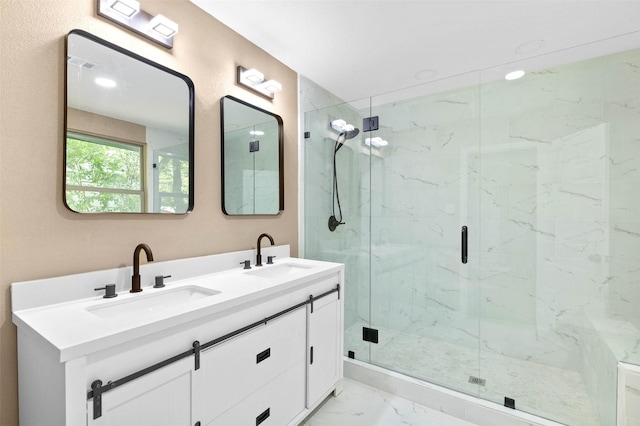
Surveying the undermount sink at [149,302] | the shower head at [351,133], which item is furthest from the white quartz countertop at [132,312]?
the shower head at [351,133]

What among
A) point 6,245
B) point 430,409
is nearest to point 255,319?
point 6,245

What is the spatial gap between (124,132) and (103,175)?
0.24 meters

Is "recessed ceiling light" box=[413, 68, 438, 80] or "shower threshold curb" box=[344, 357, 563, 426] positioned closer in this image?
"shower threshold curb" box=[344, 357, 563, 426]

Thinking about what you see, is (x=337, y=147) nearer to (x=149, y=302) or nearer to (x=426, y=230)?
(x=426, y=230)

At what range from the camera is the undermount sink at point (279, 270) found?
1973mm

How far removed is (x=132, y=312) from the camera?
1.31 m

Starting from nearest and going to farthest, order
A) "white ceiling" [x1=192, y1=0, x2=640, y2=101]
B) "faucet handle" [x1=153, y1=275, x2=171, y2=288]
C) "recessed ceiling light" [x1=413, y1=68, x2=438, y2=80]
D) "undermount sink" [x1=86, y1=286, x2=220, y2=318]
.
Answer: "undermount sink" [x1=86, y1=286, x2=220, y2=318] < "faucet handle" [x1=153, y1=275, x2=171, y2=288] < "white ceiling" [x1=192, y1=0, x2=640, y2=101] < "recessed ceiling light" [x1=413, y1=68, x2=438, y2=80]

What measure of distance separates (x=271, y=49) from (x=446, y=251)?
2085mm

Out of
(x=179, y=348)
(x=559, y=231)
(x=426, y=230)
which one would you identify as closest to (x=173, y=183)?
(x=179, y=348)

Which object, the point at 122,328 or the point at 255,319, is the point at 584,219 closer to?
the point at 255,319

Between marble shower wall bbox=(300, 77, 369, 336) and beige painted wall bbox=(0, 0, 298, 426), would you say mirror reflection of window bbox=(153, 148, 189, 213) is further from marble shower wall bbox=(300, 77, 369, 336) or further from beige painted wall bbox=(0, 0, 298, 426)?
marble shower wall bbox=(300, 77, 369, 336)

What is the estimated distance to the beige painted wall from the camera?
1.11 m

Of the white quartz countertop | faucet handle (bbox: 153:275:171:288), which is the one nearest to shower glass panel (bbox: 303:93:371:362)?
the white quartz countertop

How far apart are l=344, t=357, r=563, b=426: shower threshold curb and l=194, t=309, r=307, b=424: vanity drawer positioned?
790 mm
